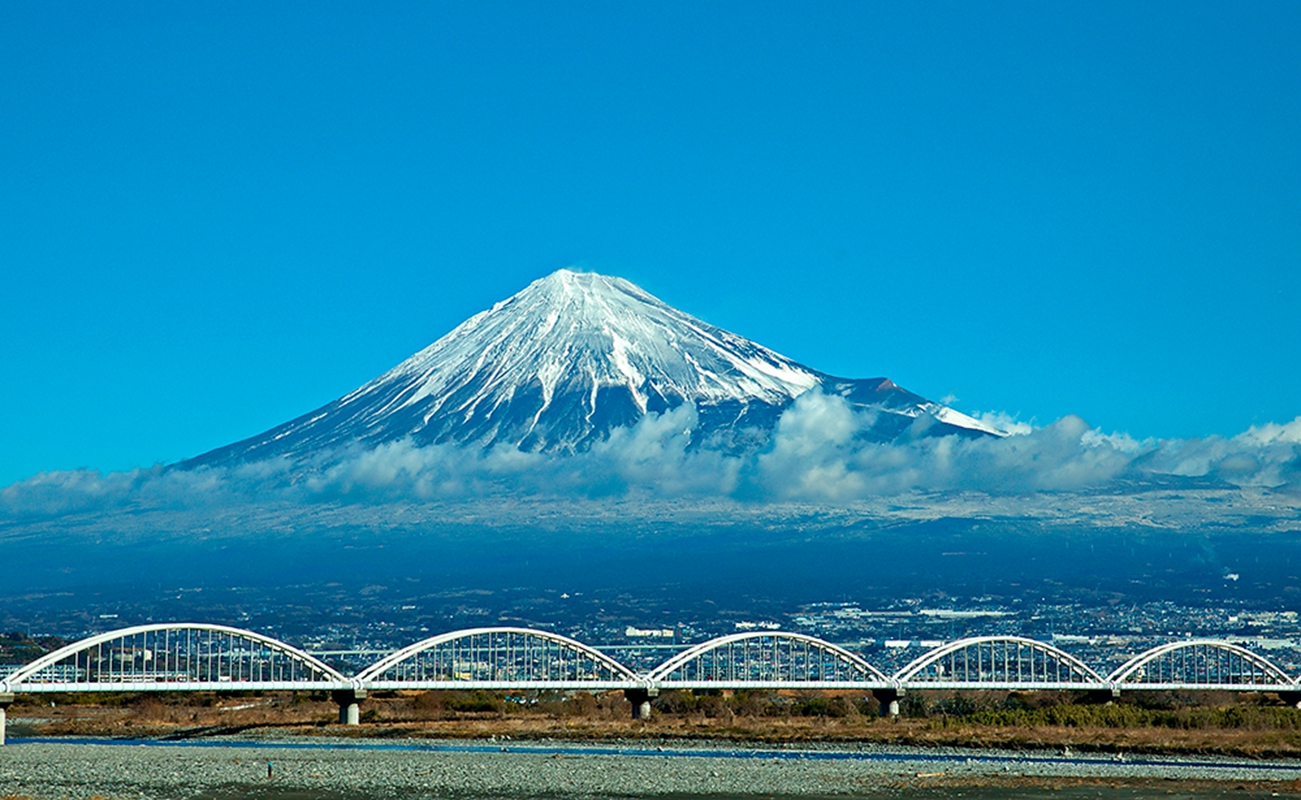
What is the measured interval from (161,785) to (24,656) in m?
74.9

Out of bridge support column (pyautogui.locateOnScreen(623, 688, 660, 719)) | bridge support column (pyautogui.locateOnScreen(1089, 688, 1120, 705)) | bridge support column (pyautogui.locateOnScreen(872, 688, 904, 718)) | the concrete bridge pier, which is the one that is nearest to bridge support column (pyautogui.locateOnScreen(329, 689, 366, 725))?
bridge support column (pyautogui.locateOnScreen(623, 688, 660, 719))

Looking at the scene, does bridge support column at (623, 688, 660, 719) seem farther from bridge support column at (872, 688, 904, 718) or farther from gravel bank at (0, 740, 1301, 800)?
→ gravel bank at (0, 740, 1301, 800)

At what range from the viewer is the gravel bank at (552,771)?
156 feet

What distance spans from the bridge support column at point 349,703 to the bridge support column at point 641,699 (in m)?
12.6

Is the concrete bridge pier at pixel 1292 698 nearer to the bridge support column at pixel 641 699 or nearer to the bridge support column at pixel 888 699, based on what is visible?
the bridge support column at pixel 888 699

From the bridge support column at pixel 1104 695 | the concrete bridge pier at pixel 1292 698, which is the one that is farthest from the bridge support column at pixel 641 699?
the concrete bridge pier at pixel 1292 698

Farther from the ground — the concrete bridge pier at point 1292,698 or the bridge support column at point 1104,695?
the bridge support column at point 1104,695

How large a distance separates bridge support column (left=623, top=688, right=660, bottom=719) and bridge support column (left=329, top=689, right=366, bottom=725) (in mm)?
12610

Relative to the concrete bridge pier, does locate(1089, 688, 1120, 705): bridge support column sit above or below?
above

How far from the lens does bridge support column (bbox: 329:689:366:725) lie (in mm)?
78125

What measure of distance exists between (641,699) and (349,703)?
13937 millimetres

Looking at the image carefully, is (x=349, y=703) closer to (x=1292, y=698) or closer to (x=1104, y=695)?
(x=1104, y=695)

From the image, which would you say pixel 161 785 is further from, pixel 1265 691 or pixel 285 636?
pixel 285 636

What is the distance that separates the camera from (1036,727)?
72125 mm
